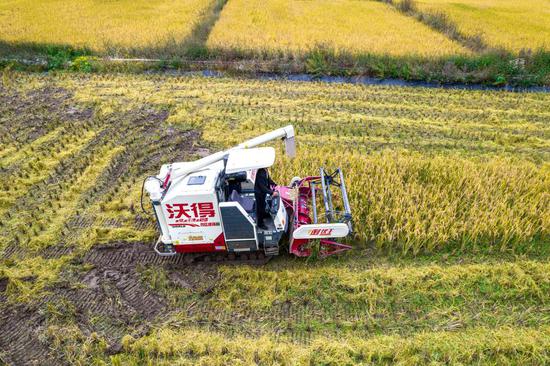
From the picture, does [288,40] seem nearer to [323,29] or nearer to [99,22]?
[323,29]

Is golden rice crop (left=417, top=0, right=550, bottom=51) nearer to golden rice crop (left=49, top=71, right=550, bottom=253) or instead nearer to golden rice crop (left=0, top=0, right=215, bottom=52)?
golden rice crop (left=49, top=71, right=550, bottom=253)

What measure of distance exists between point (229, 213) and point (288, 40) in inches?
564

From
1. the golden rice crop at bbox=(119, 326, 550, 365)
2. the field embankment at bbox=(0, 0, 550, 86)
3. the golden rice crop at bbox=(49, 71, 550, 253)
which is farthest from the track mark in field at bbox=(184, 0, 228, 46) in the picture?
the golden rice crop at bbox=(119, 326, 550, 365)

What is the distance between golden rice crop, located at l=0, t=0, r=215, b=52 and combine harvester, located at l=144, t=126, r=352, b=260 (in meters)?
13.4

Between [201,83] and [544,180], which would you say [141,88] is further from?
[544,180]

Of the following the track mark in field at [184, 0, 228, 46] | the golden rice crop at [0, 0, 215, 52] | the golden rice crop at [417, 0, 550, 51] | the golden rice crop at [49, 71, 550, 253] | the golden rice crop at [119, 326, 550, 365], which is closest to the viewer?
the golden rice crop at [119, 326, 550, 365]

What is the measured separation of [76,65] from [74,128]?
622 cm

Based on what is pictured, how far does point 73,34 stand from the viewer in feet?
64.6

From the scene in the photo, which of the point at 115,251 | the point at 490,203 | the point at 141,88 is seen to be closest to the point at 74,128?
the point at 141,88

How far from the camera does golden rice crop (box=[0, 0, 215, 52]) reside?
18.6 metres

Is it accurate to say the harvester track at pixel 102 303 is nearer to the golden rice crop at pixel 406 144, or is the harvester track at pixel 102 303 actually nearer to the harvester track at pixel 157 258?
the harvester track at pixel 157 258

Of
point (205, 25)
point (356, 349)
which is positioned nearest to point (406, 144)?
point (356, 349)

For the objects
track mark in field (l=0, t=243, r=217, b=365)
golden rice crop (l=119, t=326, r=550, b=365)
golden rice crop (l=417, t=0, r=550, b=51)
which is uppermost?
golden rice crop (l=417, t=0, r=550, b=51)

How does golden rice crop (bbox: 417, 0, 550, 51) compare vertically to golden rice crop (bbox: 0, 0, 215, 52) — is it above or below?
below
